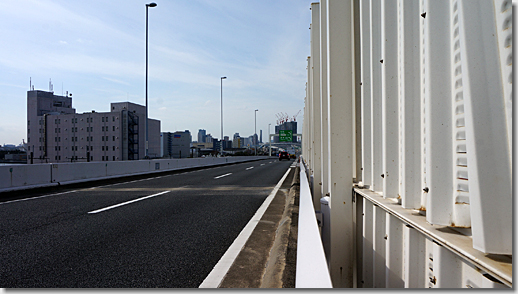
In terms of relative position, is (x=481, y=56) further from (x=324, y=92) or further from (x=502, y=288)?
(x=324, y=92)

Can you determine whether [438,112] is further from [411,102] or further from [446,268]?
[446,268]

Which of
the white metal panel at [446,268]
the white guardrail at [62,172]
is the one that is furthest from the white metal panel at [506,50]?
the white guardrail at [62,172]

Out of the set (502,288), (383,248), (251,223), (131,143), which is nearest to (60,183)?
(251,223)

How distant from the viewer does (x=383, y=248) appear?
237 centimetres

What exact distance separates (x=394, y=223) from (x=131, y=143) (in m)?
78.1

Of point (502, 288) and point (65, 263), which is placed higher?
point (502, 288)

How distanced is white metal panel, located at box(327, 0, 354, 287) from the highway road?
5.18 feet

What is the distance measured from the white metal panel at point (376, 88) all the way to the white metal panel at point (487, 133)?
127cm

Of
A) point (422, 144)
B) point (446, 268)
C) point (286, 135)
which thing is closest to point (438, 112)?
point (422, 144)

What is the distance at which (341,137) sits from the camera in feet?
10.5

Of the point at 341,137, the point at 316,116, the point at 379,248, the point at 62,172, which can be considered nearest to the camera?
the point at 379,248

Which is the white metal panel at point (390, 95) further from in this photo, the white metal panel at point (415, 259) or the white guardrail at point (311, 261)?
the white guardrail at point (311, 261)

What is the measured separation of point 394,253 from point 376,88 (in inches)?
53.0

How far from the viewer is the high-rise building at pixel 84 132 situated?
238ft
